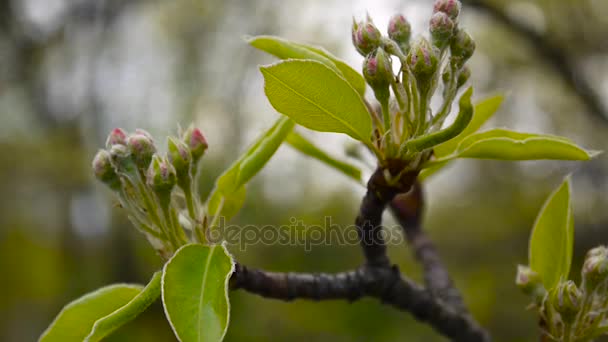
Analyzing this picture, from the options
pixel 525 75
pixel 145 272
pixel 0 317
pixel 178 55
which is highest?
pixel 525 75

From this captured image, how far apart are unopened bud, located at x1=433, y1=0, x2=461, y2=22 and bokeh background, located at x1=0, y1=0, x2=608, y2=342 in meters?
1.73

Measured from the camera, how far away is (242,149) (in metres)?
4.40

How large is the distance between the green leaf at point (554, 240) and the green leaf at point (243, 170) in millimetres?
531

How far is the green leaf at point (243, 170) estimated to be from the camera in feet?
3.39

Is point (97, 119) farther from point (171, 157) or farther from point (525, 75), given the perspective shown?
point (171, 157)

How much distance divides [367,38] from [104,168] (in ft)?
1.62

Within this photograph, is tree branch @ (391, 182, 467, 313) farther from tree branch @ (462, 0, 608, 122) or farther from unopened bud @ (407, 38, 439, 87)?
tree branch @ (462, 0, 608, 122)

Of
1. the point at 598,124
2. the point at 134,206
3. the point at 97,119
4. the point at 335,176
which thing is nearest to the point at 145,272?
the point at 97,119

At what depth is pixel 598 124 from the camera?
9.48 ft

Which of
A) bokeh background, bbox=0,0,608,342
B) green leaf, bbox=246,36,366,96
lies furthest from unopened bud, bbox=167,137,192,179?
bokeh background, bbox=0,0,608,342

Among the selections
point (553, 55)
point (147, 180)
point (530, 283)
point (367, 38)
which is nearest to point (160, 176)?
point (147, 180)

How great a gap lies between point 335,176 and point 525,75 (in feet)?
5.90

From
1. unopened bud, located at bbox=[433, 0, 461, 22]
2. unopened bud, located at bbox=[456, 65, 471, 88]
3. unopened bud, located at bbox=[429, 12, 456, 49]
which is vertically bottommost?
unopened bud, located at bbox=[456, 65, 471, 88]

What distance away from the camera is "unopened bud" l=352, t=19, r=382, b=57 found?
0.93 metres
